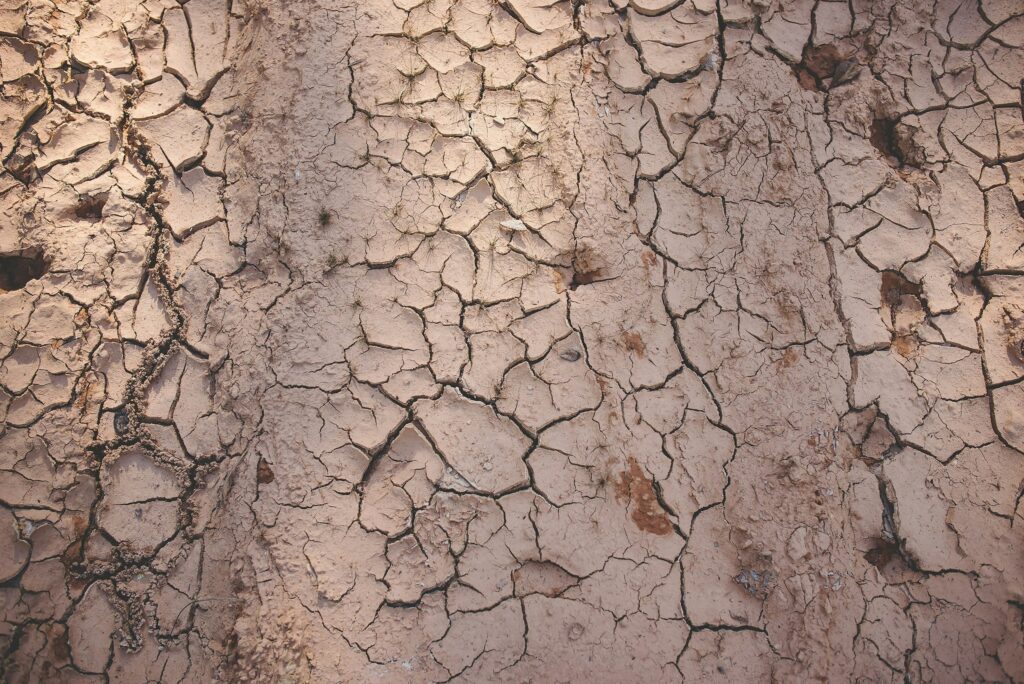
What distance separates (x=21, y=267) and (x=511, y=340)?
178 cm

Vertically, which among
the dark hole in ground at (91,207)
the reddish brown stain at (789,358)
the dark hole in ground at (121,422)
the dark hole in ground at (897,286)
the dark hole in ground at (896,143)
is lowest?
the dark hole in ground at (121,422)

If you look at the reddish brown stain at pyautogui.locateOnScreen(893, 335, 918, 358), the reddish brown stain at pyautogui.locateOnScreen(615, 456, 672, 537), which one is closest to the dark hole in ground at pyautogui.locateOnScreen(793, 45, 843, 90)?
the reddish brown stain at pyautogui.locateOnScreen(893, 335, 918, 358)

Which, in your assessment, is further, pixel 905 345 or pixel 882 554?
pixel 905 345

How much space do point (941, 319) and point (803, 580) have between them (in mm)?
1082

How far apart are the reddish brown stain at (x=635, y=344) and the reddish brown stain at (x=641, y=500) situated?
380mm

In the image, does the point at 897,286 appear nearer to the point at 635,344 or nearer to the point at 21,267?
the point at 635,344

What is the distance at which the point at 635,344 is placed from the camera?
2086 millimetres

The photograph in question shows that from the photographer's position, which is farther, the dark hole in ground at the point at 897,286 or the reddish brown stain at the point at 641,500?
the dark hole in ground at the point at 897,286

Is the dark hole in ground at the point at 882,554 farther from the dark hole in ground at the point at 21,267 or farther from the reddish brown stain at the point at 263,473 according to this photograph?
the dark hole in ground at the point at 21,267

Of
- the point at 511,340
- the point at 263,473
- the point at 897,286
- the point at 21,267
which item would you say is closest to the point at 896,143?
the point at 897,286

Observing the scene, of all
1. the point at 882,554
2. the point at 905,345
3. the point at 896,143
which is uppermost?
the point at 896,143

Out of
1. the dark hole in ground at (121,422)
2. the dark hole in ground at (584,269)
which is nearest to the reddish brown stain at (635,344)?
the dark hole in ground at (584,269)

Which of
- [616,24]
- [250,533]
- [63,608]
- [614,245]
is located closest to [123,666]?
[63,608]

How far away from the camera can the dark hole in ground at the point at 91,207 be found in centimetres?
214
